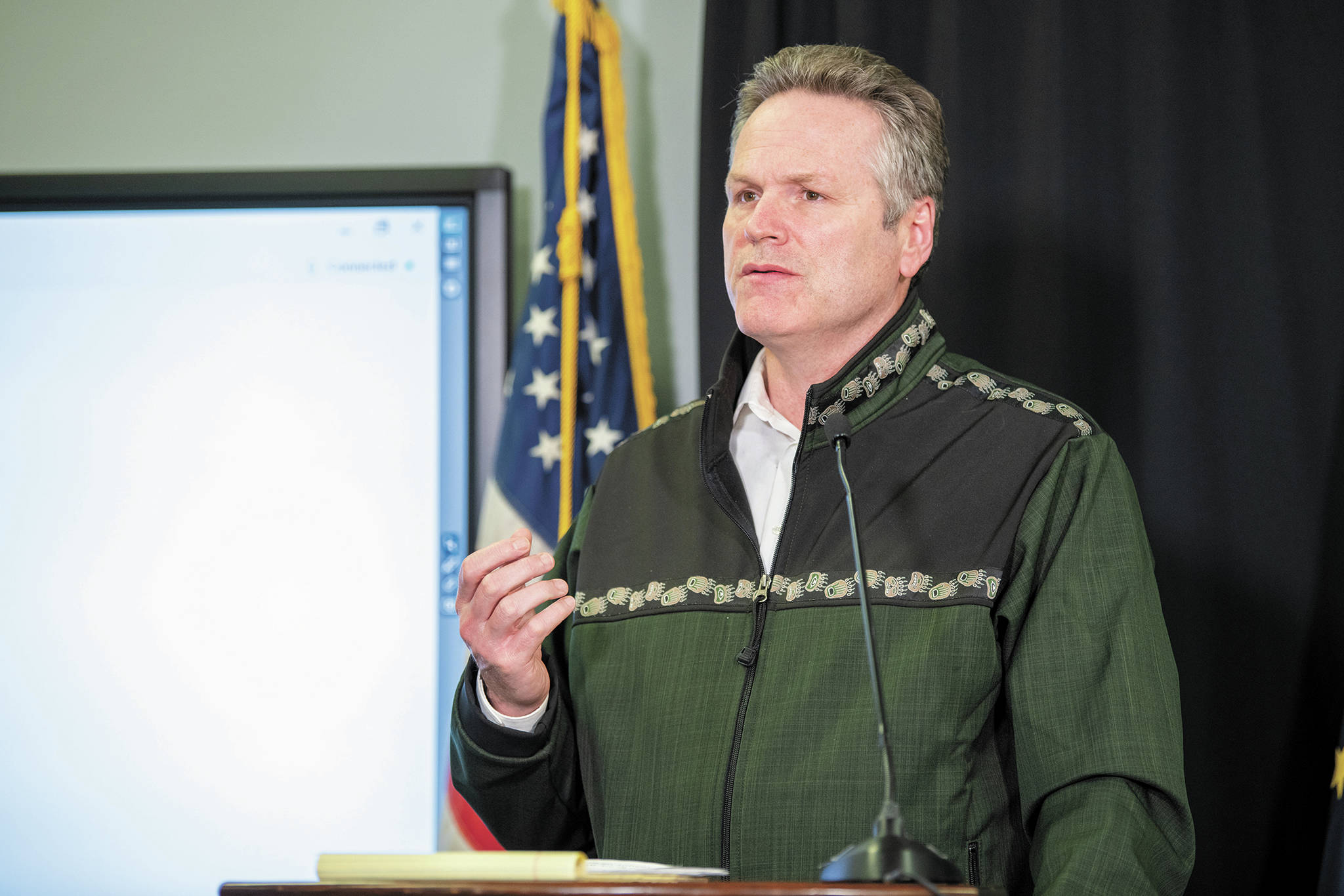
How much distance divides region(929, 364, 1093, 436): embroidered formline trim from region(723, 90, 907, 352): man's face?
0.48 feet

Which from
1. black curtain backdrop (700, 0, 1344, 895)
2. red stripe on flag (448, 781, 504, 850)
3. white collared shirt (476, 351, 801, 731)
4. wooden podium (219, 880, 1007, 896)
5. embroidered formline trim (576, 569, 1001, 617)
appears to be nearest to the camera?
wooden podium (219, 880, 1007, 896)

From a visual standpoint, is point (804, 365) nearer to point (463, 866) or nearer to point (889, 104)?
point (889, 104)

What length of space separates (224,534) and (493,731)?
3.74 ft

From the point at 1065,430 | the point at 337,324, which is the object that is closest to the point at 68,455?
the point at 337,324

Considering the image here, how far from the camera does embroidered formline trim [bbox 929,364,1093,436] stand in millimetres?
1661

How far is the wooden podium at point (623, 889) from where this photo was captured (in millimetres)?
893

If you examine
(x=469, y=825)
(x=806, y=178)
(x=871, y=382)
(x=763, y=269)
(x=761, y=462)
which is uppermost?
(x=806, y=178)

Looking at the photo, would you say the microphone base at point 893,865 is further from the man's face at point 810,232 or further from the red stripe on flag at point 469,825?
the red stripe on flag at point 469,825

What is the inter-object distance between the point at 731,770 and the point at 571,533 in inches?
20.5

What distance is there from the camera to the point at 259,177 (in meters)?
2.53

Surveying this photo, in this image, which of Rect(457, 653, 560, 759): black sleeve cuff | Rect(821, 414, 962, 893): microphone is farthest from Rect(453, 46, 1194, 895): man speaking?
Rect(821, 414, 962, 893): microphone

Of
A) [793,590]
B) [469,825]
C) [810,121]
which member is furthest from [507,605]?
[469,825]

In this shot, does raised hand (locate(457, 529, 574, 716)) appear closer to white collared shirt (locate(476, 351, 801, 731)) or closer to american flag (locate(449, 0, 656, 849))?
white collared shirt (locate(476, 351, 801, 731))

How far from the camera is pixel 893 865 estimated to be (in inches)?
36.8
